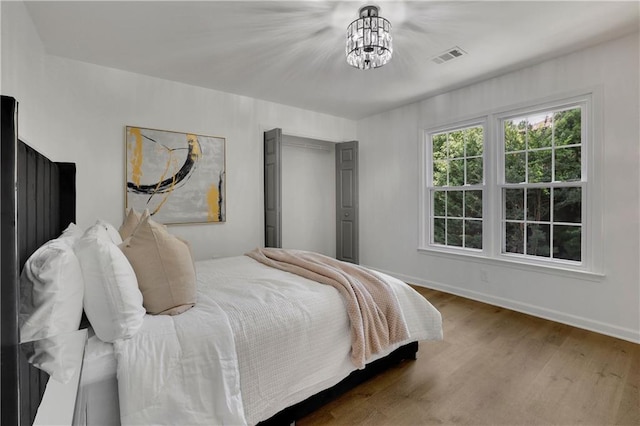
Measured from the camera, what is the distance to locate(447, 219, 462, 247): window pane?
12.8 feet

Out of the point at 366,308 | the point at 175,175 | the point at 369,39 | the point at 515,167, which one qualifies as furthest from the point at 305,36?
the point at 515,167

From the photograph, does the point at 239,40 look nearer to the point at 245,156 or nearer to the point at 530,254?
the point at 245,156

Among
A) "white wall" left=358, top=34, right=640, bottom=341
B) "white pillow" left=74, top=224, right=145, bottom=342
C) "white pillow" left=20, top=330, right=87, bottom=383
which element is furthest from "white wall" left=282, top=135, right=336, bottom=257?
"white pillow" left=20, top=330, right=87, bottom=383

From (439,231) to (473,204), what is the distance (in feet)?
1.97

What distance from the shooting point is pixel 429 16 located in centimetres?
225

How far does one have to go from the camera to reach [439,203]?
4133 millimetres

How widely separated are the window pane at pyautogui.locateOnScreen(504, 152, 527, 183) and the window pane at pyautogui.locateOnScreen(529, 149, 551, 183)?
73mm

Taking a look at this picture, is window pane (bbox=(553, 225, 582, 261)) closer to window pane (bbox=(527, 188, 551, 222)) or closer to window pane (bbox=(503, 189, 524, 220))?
window pane (bbox=(527, 188, 551, 222))

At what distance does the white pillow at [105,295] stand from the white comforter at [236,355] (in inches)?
2.8

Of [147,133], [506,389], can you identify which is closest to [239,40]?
[147,133]

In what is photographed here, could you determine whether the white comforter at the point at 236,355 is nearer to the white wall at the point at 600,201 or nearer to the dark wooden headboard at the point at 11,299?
the dark wooden headboard at the point at 11,299

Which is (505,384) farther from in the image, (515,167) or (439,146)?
(439,146)

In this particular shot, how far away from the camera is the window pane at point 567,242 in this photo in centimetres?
293

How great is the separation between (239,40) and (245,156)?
64.9 inches
